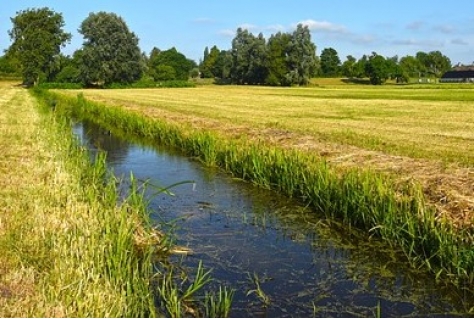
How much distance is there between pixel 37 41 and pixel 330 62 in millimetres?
89375

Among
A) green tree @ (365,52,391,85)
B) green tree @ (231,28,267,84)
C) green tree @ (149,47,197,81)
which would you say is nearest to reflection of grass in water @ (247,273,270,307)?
green tree @ (231,28,267,84)

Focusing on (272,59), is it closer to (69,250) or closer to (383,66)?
(383,66)

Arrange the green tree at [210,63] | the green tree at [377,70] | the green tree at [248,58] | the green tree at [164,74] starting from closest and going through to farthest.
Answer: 1. the green tree at [248,58]
2. the green tree at [164,74]
3. the green tree at [377,70]
4. the green tree at [210,63]

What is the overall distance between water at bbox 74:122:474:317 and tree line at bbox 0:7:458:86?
267ft

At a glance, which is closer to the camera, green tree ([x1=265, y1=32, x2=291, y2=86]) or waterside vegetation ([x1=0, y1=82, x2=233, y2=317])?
waterside vegetation ([x1=0, y1=82, x2=233, y2=317])

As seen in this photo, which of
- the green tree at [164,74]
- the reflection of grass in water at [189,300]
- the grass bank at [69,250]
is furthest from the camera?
the green tree at [164,74]

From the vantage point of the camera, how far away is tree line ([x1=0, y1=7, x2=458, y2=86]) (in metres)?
89.1

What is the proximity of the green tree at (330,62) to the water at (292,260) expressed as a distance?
460 ft

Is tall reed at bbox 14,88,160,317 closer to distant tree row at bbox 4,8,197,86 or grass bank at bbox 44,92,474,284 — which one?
grass bank at bbox 44,92,474,284

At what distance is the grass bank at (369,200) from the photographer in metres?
6.49

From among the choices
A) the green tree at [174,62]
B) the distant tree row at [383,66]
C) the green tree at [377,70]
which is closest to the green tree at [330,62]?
the distant tree row at [383,66]

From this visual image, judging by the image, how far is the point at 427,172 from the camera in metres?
10.1

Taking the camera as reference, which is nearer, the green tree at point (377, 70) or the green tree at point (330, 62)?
the green tree at point (377, 70)

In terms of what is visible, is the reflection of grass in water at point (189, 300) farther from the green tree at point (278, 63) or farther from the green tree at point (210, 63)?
the green tree at point (210, 63)
